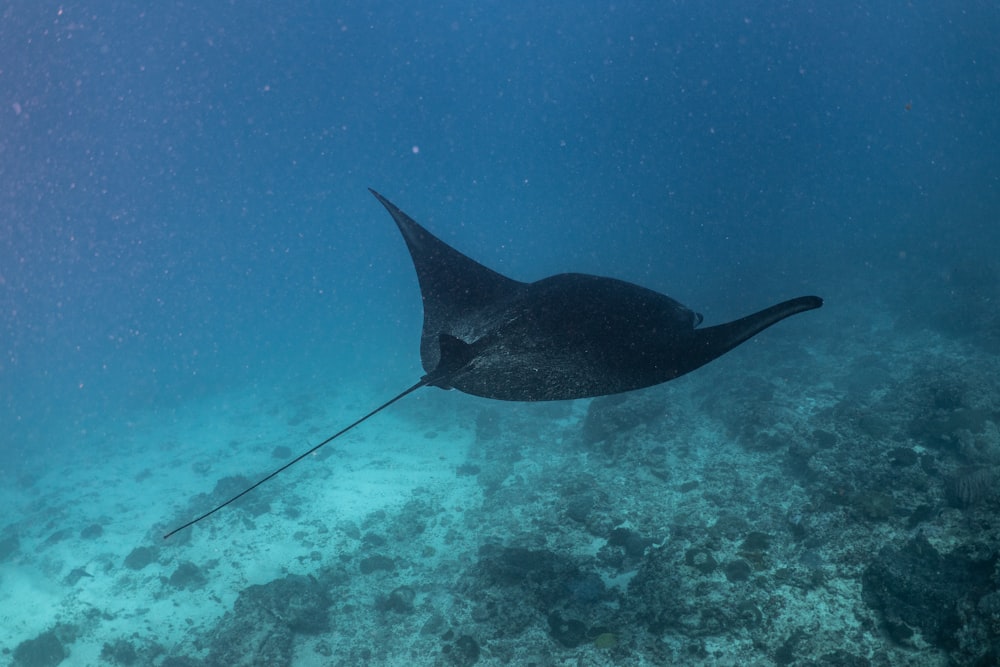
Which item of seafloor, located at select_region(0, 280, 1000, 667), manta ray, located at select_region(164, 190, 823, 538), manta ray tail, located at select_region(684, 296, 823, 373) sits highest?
manta ray, located at select_region(164, 190, 823, 538)

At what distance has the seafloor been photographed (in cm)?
→ 612

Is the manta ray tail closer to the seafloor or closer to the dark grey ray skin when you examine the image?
the dark grey ray skin

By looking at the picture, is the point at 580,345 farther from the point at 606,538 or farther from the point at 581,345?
the point at 606,538

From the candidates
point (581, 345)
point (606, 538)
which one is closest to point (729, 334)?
point (581, 345)

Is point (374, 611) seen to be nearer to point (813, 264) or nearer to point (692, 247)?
point (813, 264)

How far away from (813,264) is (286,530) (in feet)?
114

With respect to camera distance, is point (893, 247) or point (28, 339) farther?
point (28, 339)

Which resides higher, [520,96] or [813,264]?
[520,96]

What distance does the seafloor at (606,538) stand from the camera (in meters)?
6.12

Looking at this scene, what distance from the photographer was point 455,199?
139m

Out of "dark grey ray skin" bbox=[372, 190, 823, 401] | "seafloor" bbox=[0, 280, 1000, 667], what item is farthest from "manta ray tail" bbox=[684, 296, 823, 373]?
"seafloor" bbox=[0, 280, 1000, 667]

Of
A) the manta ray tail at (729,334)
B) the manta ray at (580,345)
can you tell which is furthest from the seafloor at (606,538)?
the manta ray at (580,345)

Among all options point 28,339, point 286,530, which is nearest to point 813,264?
point 286,530

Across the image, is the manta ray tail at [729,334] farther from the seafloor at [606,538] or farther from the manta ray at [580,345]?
the seafloor at [606,538]
